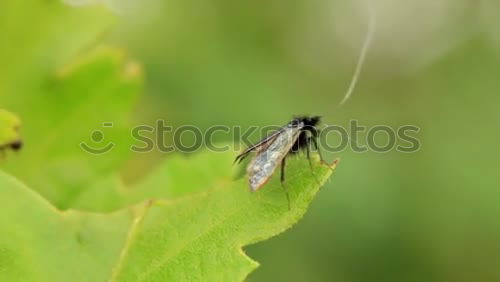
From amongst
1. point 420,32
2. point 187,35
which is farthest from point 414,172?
point 420,32

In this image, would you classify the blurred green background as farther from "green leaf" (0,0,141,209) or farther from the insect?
the insect

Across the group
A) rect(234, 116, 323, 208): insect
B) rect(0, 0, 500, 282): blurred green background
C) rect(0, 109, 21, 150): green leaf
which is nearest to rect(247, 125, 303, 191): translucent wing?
rect(234, 116, 323, 208): insect

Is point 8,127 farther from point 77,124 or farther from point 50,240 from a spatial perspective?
point 77,124

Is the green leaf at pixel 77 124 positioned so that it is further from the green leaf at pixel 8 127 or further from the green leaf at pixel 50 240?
the green leaf at pixel 50 240

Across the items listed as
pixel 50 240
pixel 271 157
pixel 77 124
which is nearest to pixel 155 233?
pixel 50 240

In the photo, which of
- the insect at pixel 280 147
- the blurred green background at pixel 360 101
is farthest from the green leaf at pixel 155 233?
the blurred green background at pixel 360 101
